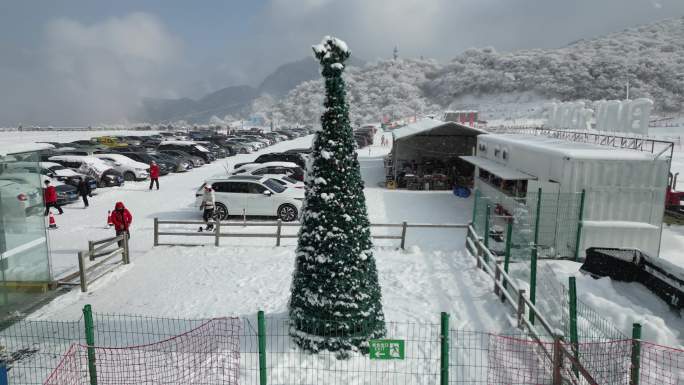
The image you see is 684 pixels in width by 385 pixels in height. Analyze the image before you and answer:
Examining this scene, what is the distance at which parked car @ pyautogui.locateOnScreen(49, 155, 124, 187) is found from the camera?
22.7m

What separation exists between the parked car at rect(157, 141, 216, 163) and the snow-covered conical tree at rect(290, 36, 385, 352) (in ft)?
94.8

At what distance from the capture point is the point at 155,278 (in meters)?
10.5

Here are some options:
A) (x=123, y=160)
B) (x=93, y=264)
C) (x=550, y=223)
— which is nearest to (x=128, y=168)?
(x=123, y=160)

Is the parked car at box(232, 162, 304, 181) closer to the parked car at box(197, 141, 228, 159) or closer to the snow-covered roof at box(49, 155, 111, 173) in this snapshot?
the snow-covered roof at box(49, 155, 111, 173)

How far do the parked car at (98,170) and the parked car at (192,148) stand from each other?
995cm

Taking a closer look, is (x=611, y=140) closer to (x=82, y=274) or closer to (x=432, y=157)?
(x=432, y=157)

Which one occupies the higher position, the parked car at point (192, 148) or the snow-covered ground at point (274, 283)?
the parked car at point (192, 148)

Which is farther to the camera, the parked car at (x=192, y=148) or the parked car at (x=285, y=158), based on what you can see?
the parked car at (x=192, y=148)

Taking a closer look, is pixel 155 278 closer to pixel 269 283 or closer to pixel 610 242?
pixel 269 283

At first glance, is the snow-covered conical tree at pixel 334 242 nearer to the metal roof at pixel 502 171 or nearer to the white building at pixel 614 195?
the white building at pixel 614 195

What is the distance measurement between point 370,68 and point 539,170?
17538cm

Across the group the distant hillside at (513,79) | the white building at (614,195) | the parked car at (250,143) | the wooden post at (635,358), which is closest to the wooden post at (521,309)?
the wooden post at (635,358)

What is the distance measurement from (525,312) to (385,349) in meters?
3.93

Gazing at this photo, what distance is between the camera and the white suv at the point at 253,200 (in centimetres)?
1598
